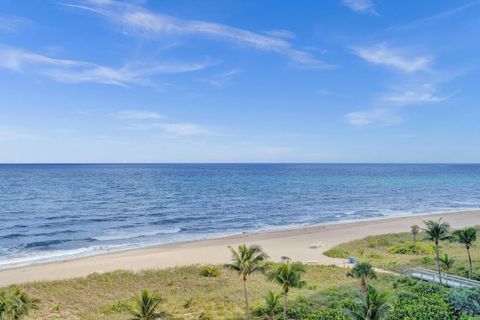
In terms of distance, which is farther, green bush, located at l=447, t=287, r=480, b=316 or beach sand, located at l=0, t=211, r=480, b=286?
beach sand, located at l=0, t=211, r=480, b=286

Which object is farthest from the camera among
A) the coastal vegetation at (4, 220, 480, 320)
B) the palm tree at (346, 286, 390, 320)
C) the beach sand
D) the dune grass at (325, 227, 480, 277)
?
the beach sand

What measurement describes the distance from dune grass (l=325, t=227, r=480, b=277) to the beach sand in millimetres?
3358

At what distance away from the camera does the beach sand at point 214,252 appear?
44062 millimetres

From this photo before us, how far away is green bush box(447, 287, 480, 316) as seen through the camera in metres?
26.1

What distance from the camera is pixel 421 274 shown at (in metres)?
36.5

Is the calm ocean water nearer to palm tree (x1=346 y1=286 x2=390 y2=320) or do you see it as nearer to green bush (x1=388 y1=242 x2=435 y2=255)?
green bush (x1=388 y1=242 x2=435 y2=255)

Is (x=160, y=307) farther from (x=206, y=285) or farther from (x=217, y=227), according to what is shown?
(x=217, y=227)

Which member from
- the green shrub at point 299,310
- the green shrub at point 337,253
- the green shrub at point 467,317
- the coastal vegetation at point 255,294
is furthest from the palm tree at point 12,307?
the green shrub at point 337,253

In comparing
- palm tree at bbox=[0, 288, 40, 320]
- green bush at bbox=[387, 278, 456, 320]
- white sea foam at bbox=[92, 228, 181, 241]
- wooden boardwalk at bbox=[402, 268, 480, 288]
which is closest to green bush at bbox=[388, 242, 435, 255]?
wooden boardwalk at bbox=[402, 268, 480, 288]

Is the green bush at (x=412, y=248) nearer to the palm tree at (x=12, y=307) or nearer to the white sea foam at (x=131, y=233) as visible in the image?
the white sea foam at (x=131, y=233)

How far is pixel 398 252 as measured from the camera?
173 ft

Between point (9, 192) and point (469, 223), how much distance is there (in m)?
131

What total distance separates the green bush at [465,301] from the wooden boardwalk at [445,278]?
4.53 meters

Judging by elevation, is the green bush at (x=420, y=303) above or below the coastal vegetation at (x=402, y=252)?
above
